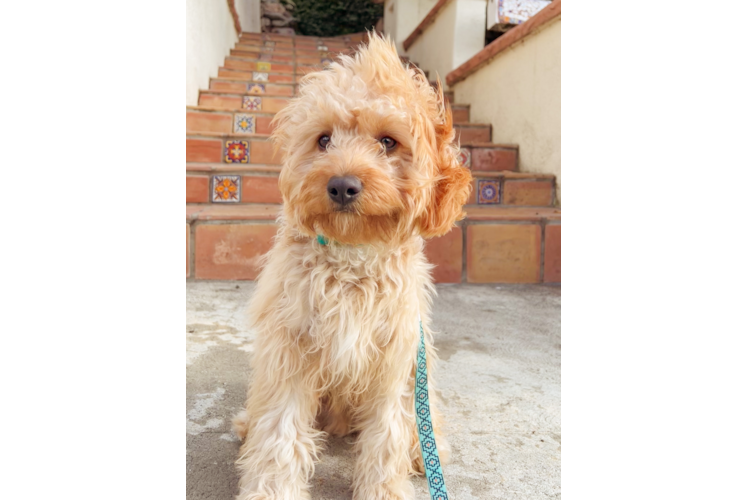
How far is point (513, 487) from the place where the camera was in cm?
141

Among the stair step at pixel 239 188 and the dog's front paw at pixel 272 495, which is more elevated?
the stair step at pixel 239 188

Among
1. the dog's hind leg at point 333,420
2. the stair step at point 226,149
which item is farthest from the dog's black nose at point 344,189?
the stair step at point 226,149

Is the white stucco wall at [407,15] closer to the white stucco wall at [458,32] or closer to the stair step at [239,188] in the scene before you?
the white stucco wall at [458,32]

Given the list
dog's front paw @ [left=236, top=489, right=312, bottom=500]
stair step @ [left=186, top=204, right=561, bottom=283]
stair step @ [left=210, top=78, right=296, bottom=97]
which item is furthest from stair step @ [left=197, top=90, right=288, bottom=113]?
dog's front paw @ [left=236, top=489, right=312, bottom=500]

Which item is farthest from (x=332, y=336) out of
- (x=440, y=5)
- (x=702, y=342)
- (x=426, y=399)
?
(x=440, y=5)

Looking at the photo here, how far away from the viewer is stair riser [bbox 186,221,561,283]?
337 centimetres

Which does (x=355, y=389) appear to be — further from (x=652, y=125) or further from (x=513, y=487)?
(x=652, y=125)

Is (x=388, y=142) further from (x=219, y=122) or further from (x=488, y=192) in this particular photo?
(x=219, y=122)

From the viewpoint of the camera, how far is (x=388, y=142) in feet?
4.26

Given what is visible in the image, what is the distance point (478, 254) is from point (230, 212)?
1.81 m

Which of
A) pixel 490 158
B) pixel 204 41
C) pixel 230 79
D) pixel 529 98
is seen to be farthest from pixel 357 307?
pixel 230 79

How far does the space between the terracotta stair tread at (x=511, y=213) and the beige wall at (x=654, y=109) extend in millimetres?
2468

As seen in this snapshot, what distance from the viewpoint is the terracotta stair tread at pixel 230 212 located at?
3.29 metres

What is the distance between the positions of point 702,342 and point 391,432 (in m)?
1.02
